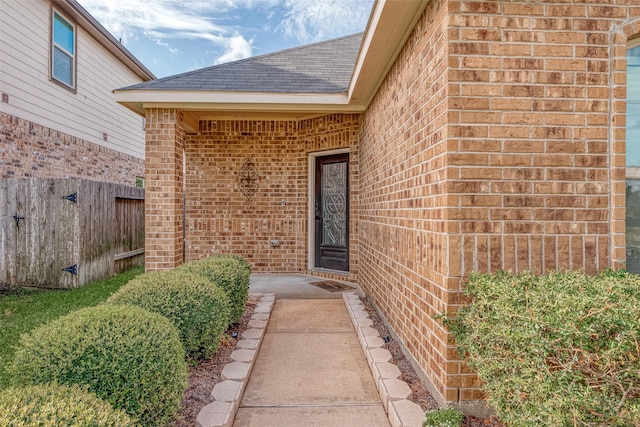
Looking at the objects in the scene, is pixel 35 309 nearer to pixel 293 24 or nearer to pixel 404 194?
pixel 404 194

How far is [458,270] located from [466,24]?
153cm

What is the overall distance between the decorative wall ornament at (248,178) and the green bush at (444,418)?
5840 millimetres

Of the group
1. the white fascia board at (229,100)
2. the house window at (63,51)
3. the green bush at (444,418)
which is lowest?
the green bush at (444,418)

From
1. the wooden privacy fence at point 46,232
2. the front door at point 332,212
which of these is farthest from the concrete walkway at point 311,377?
the wooden privacy fence at point 46,232

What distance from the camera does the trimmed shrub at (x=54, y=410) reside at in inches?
52.2

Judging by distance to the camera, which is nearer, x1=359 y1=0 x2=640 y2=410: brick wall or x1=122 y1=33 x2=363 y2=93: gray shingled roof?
x1=359 y1=0 x2=640 y2=410: brick wall

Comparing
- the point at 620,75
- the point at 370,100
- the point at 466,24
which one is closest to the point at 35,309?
the point at 370,100

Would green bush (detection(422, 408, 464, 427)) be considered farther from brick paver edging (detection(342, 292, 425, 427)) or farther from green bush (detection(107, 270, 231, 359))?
green bush (detection(107, 270, 231, 359))

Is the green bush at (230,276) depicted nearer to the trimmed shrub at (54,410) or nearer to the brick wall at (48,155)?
the trimmed shrub at (54,410)

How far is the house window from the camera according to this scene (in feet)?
26.7

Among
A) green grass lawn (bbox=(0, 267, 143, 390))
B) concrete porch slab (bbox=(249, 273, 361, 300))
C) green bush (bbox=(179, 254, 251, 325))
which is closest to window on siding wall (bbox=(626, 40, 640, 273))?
green bush (bbox=(179, 254, 251, 325))

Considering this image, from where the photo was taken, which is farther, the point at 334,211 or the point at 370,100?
the point at 334,211

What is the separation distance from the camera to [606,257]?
8.12 feet

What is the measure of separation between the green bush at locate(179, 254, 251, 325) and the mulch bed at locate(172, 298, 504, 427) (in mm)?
290
